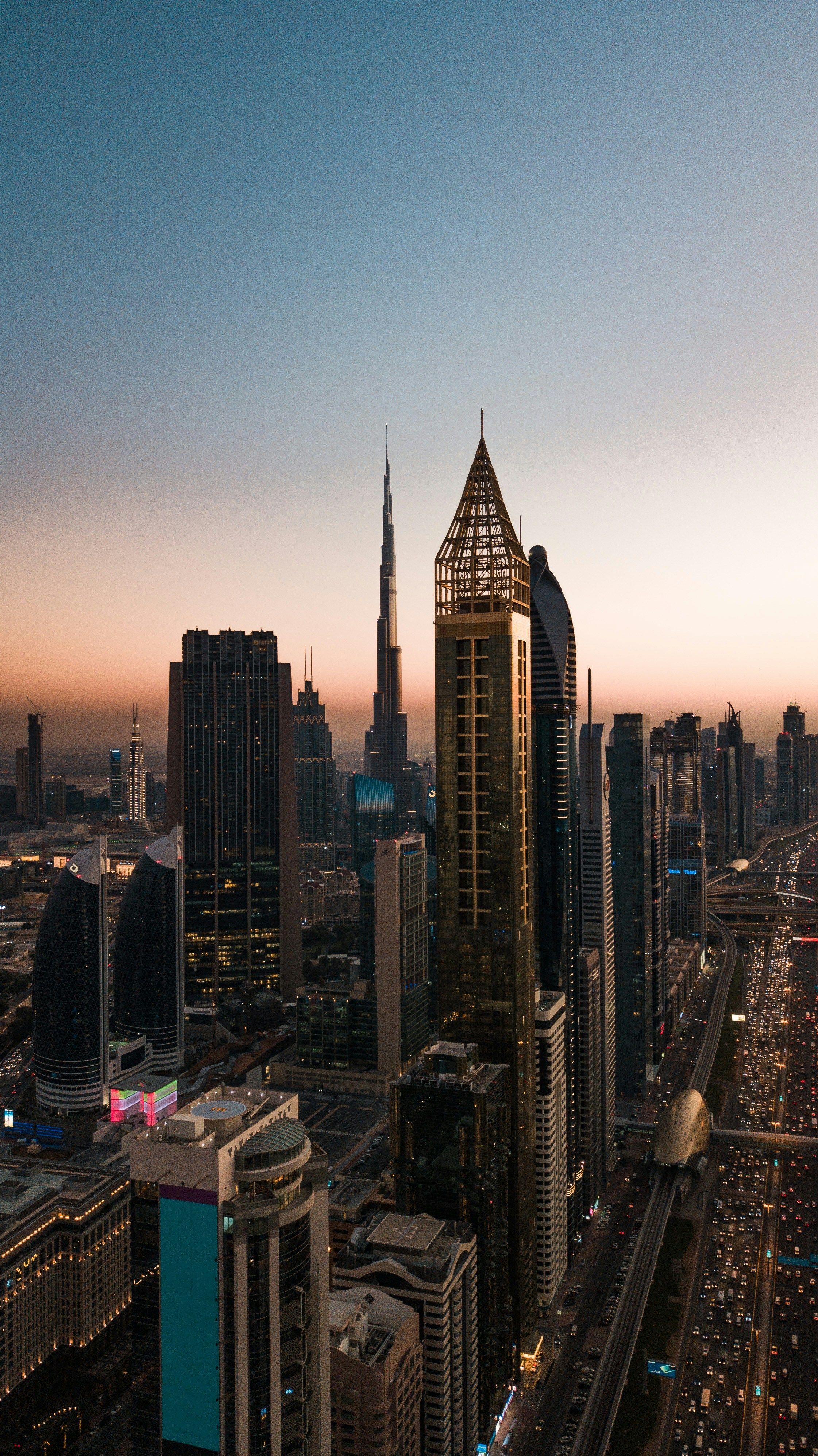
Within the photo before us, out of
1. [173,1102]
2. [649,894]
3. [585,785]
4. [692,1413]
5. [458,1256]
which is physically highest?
[585,785]

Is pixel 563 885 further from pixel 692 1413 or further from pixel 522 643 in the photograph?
pixel 692 1413

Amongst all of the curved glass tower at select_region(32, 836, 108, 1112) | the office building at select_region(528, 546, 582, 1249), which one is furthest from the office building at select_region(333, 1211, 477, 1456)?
the curved glass tower at select_region(32, 836, 108, 1112)

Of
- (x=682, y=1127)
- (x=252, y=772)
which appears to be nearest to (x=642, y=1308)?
(x=682, y=1127)

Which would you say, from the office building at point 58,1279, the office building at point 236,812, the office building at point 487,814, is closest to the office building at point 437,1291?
the office building at point 487,814

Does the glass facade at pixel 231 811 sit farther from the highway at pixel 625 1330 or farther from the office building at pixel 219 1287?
the office building at pixel 219 1287

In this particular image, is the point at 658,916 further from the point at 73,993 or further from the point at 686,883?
the point at 73,993

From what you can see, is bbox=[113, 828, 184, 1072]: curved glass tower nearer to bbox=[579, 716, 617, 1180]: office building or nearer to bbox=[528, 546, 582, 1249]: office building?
bbox=[579, 716, 617, 1180]: office building

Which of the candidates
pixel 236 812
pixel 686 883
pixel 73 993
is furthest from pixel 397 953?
pixel 686 883
